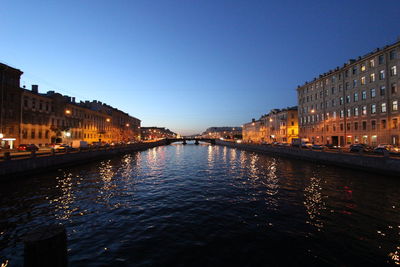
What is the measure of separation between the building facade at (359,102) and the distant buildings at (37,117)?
74.8 m

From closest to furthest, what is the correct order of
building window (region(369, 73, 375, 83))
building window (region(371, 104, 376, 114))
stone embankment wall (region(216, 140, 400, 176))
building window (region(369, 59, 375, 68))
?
stone embankment wall (region(216, 140, 400, 176)) < building window (region(371, 104, 376, 114)) < building window (region(369, 73, 375, 83)) < building window (region(369, 59, 375, 68))

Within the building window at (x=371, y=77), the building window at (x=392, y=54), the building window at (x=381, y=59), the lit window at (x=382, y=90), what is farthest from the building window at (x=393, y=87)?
the building window at (x=381, y=59)

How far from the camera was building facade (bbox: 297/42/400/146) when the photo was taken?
43556 millimetres

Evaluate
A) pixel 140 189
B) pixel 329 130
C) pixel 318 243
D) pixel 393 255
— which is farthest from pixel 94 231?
pixel 329 130

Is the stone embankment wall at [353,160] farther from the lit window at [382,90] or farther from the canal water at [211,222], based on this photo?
the lit window at [382,90]

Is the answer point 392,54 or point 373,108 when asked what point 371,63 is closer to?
point 392,54

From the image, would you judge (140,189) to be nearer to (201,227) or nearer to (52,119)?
(201,227)

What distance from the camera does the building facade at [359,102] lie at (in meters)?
43.6

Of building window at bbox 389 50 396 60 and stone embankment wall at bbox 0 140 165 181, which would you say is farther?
building window at bbox 389 50 396 60

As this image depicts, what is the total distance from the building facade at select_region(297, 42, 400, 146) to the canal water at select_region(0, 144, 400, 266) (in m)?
35.0

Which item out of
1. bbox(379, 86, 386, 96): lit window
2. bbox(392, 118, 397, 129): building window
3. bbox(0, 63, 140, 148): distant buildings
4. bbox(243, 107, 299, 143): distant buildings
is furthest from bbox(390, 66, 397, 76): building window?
bbox(0, 63, 140, 148): distant buildings

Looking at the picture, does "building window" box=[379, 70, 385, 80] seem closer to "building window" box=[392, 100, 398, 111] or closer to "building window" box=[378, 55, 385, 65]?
"building window" box=[378, 55, 385, 65]

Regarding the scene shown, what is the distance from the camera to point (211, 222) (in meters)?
11.1

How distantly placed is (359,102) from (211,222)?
59.5 metres
